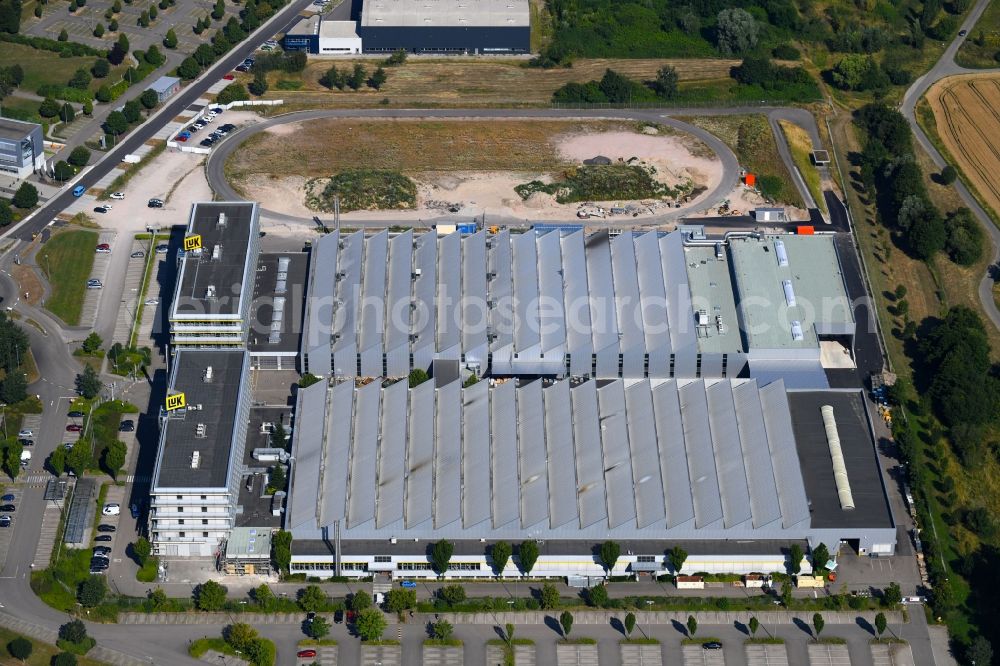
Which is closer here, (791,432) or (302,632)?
(302,632)

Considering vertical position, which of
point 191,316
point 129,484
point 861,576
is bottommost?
point 861,576

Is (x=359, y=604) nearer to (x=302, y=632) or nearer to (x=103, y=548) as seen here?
(x=302, y=632)

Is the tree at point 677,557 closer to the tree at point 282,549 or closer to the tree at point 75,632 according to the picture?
the tree at point 282,549

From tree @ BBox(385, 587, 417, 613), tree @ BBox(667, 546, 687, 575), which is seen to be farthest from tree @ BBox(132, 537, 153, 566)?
tree @ BBox(667, 546, 687, 575)

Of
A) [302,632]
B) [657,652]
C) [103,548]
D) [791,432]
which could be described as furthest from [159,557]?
[791,432]

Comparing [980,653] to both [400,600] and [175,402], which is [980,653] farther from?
[175,402]

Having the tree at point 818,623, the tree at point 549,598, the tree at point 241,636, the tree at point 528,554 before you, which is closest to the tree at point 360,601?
the tree at point 241,636

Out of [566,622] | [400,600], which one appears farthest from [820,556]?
[400,600]

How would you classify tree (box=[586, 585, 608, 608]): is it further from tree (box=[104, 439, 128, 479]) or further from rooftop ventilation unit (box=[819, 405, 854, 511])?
tree (box=[104, 439, 128, 479])
